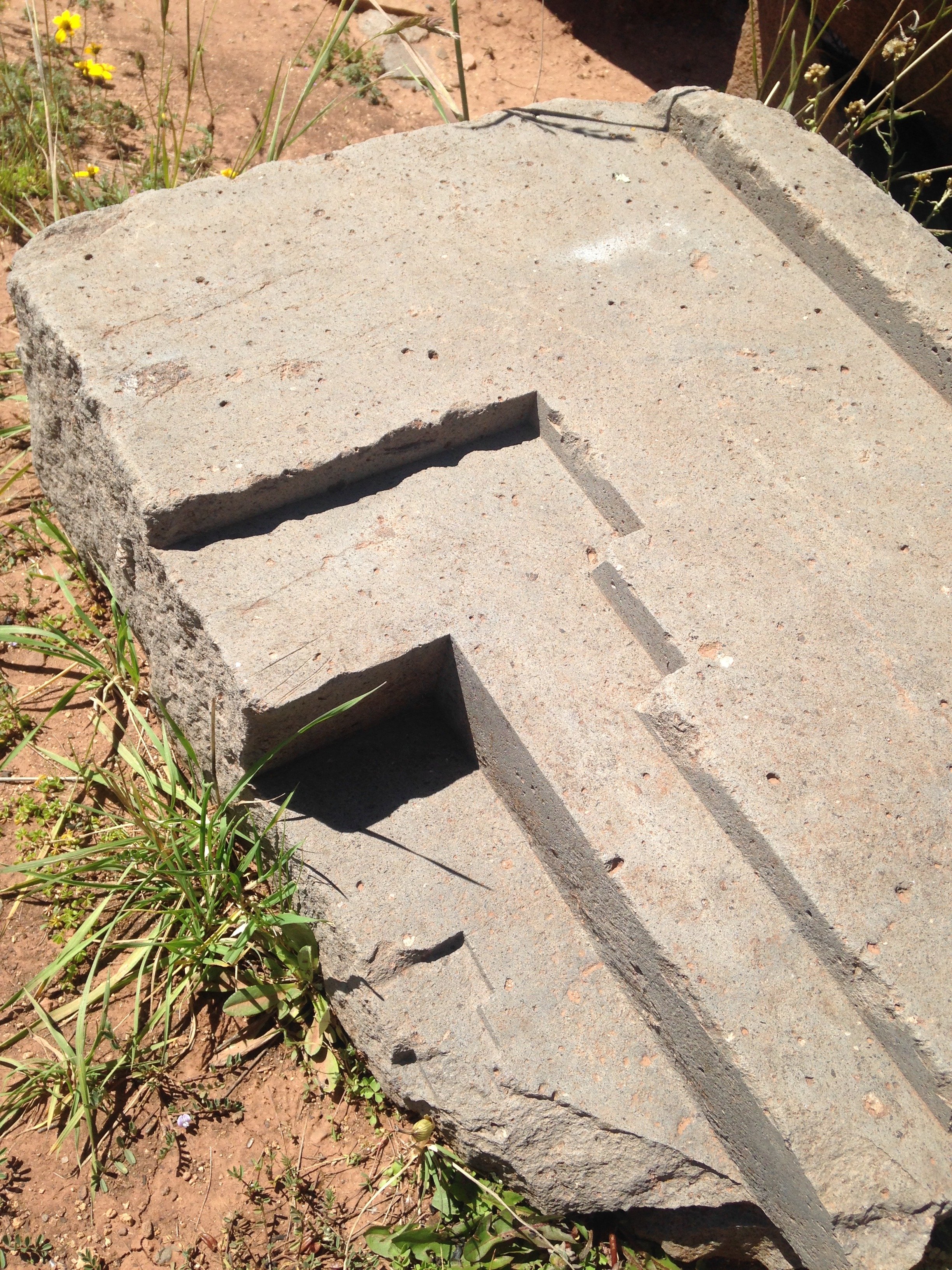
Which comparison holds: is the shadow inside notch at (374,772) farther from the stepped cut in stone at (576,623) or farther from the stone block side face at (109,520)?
the stone block side face at (109,520)

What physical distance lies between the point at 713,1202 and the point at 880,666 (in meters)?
1.11

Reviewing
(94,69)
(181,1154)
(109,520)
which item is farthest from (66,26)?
(181,1154)

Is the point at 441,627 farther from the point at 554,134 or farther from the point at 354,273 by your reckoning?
the point at 554,134

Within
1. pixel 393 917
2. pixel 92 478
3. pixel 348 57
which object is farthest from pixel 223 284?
pixel 348 57

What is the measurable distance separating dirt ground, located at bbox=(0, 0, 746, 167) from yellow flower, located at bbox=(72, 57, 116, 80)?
48 millimetres

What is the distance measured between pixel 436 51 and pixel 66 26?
6.07 feet

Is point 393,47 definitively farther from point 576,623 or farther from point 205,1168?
point 205,1168

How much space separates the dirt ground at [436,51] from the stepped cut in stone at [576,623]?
1738 mm

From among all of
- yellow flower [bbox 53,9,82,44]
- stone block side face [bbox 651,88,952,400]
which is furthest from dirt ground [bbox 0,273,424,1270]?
yellow flower [bbox 53,9,82,44]

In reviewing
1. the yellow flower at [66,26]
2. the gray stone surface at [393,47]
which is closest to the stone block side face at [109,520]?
the yellow flower at [66,26]

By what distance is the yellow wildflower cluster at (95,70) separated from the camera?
3941 mm

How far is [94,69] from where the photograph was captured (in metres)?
3.95

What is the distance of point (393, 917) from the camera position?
83.3 inches

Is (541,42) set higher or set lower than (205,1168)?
higher
